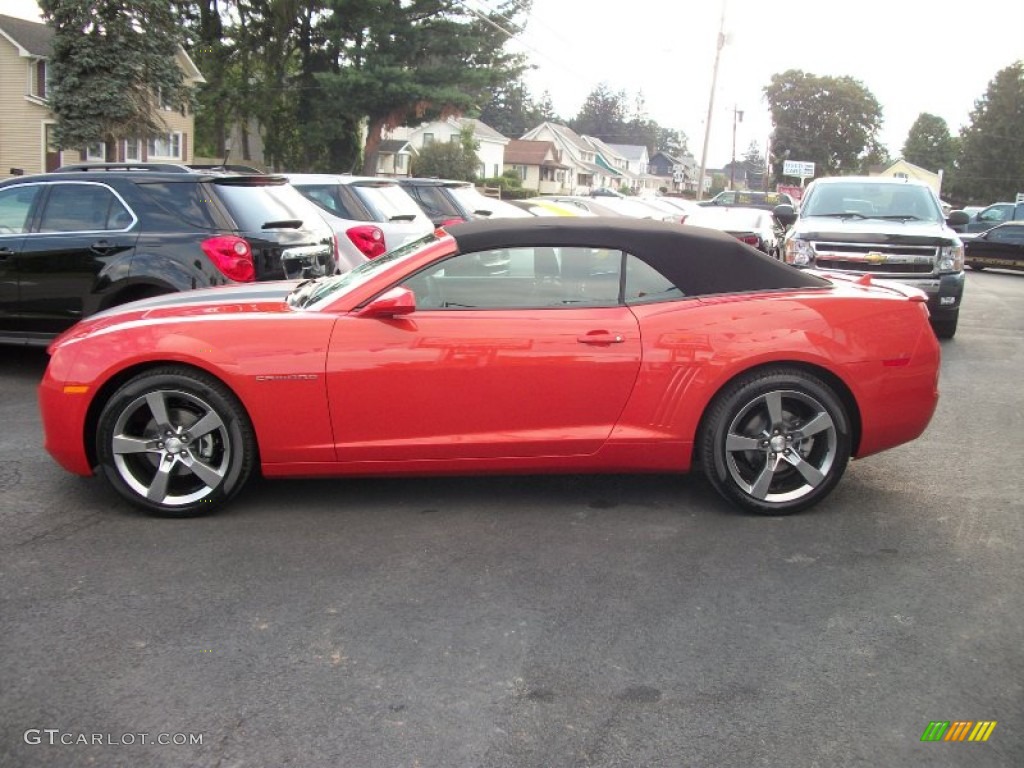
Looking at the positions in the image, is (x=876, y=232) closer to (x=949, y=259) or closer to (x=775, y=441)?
(x=949, y=259)

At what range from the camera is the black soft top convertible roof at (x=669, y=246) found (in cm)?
492

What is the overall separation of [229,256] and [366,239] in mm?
3126

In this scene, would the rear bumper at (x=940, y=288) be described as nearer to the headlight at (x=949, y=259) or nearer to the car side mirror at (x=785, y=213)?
the headlight at (x=949, y=259)

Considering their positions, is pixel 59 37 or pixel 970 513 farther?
pixel 59 37

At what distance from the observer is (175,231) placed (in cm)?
727

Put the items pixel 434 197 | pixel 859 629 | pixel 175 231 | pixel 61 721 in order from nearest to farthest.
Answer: pixel 61 721
pixel 859 629
pixel 175 231
pixel 434 197

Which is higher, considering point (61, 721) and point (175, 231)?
point (175, 231)

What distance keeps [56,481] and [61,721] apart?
2.63 m

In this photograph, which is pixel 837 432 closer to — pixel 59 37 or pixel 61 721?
pixel 61 721

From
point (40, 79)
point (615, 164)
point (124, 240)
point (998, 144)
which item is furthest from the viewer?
point (615, 164)

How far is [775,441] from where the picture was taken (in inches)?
192

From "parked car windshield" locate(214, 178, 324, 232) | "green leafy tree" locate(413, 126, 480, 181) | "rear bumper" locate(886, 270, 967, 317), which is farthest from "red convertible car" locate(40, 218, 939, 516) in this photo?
"green leafy tree" locate(413, 126, 480, 181)

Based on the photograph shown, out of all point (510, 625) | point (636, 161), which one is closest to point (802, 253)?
point (510, 625)

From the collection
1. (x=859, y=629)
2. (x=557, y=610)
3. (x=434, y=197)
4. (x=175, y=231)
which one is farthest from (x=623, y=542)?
(x=434, y=197)
